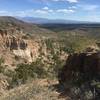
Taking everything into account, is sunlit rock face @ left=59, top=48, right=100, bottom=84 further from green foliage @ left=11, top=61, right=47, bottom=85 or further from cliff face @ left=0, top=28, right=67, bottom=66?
cliff face @ left=0, top=28, right=67, bottom=66

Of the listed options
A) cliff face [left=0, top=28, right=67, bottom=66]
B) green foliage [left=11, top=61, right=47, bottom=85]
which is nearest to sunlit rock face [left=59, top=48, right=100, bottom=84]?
green foliage [left=11, top=61, right=47, bottom=85]

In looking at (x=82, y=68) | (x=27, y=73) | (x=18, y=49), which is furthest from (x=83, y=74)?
(x=18, y=49)

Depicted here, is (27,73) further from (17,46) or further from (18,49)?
(17,46)

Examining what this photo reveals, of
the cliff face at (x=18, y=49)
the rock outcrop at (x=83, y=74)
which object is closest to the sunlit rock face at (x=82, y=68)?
the rock outcrop at (x=83, y=74)

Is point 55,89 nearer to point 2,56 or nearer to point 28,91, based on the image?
point 28,91

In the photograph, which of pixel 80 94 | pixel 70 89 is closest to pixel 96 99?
pixel 80 94

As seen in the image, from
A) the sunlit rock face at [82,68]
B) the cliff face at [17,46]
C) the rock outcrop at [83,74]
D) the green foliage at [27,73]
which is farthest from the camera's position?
the cliff face at [17,46]

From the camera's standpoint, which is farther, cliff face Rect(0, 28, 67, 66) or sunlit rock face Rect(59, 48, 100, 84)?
cliff face Rect(0, 28, 67, 66)

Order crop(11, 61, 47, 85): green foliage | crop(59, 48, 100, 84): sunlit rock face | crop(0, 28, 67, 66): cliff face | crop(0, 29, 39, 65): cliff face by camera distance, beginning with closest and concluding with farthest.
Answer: crop(59, 48, 100, 84): sunlit rock face < crop(11, 61, 47, 85): green foliage < crop(0, 28, 67, 66): cliff face < crop(0, 29, 39, 65): cliff face

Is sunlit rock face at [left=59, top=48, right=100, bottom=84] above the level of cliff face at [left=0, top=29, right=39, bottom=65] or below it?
above

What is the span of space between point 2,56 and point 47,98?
4889 centimetres

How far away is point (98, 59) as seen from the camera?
41.2 ft

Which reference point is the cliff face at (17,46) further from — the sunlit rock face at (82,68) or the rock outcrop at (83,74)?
the rock outcrop at (83,74)

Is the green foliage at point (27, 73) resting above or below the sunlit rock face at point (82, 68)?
below
